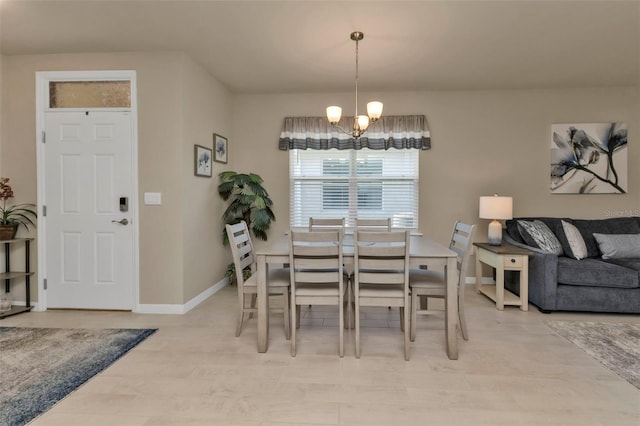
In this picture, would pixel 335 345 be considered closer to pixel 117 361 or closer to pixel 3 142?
pixel 117 361

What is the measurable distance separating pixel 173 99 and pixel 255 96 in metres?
1.53

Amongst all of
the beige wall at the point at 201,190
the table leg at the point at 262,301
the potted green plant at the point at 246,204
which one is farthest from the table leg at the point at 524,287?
the beige wall at the point at 201,190

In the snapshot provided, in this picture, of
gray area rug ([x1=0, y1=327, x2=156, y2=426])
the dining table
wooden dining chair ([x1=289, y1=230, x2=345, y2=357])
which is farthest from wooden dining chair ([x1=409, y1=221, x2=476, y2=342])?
gray area rug ([x1=0, y1=327, x2=156, y2=426])

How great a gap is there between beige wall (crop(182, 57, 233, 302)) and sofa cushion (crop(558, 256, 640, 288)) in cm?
366

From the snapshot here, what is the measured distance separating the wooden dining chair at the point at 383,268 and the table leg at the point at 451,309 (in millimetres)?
300

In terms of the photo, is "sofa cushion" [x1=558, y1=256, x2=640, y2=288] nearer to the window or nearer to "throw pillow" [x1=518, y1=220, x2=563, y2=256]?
"throw pillow" [x1=518, y1=220, x2=563, y2=256]

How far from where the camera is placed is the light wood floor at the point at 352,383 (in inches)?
68.4

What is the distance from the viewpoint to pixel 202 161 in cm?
369

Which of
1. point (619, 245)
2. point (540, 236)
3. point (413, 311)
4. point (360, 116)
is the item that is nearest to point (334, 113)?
point (360, 116)

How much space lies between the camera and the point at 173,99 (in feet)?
10.7

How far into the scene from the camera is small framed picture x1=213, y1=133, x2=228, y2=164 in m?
4.04

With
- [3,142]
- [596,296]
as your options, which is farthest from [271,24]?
[596,296]

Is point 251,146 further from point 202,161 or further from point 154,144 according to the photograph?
point 154,144

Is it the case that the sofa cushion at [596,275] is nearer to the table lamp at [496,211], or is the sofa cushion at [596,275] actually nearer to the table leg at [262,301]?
the table lamp at [496,211]
